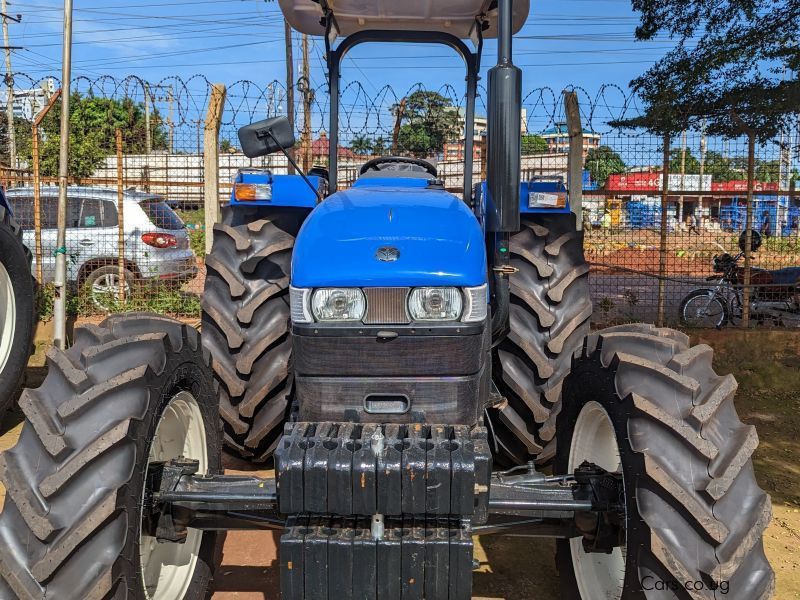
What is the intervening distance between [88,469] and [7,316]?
370 centimetres

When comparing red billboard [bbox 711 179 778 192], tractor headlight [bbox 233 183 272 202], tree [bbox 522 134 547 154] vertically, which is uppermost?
tree [bbox 522 134 547 154]

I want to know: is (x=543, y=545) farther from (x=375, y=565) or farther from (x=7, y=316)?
(x=7, y=316)

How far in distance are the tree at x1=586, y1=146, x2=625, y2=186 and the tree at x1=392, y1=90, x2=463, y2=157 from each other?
6.20 feet

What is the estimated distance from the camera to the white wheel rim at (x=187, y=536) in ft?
9.61

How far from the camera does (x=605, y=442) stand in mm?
2922

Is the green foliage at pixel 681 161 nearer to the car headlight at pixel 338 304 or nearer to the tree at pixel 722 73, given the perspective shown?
the tree at pixel 722 73

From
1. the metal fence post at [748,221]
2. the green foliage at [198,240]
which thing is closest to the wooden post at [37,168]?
the green foliage at [198,240]

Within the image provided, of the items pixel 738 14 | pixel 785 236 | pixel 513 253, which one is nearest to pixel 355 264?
pixel 513 253

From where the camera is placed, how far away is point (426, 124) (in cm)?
726

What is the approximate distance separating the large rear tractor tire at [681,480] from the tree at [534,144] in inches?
247

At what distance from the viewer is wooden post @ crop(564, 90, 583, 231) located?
7.63m

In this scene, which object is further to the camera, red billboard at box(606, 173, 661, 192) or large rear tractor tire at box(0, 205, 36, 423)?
red billboard at box(606, 173, 661, 192)

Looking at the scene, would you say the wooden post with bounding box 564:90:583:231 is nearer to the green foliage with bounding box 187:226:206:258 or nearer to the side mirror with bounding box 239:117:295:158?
the side mirror with bounding box 239:117:295:158

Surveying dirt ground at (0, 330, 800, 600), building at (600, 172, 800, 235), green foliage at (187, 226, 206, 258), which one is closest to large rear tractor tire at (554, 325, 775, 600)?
dirt ground at (0, 330, 800, 600)
